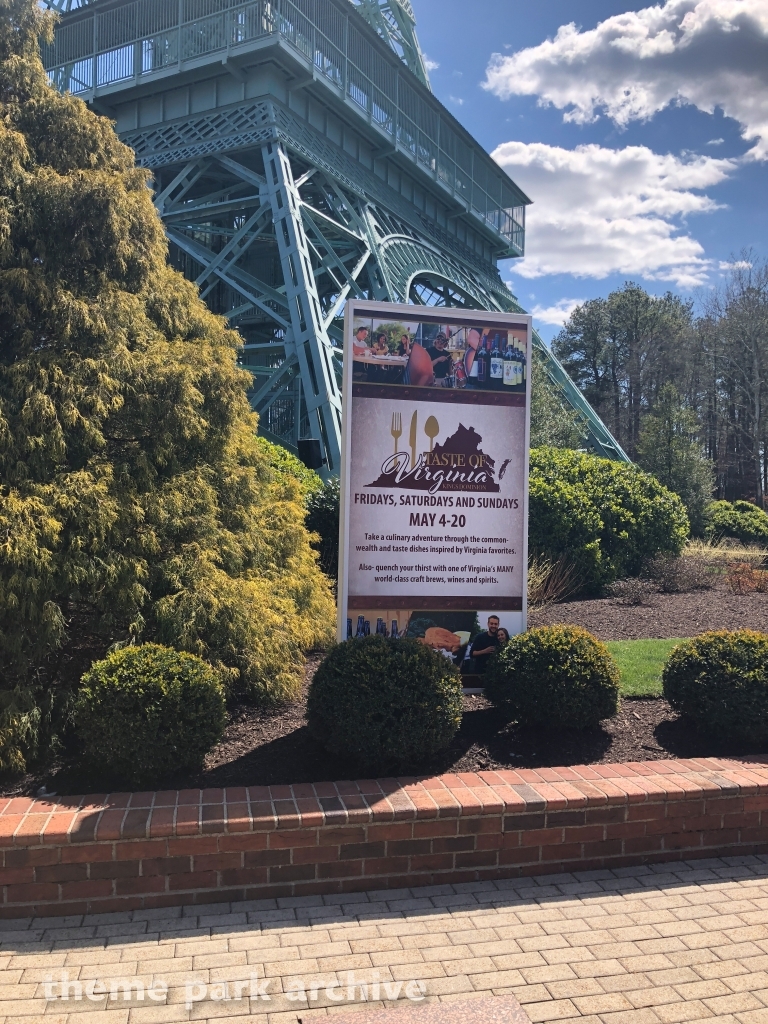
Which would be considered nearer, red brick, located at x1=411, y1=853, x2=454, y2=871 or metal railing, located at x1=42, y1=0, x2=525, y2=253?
red brick, located at x1=411, y1=853, x2=454, y2=871

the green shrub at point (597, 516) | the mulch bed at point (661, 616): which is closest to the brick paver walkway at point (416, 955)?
the mulch bed at point (661, 616)

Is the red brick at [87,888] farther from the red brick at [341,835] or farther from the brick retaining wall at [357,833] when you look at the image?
the red brick at [341,835]

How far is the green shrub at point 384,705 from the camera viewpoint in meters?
4.29

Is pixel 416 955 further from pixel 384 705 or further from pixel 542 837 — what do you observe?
pixel 384 705

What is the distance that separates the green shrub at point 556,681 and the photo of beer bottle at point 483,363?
1.90 metres

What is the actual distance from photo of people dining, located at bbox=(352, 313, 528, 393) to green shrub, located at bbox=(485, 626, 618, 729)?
1.90 meters

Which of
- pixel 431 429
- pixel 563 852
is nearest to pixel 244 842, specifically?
pixel 563 852

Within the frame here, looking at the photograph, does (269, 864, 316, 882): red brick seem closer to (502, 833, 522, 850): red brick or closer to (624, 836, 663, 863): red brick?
(502, 833, 522, 850): red brick

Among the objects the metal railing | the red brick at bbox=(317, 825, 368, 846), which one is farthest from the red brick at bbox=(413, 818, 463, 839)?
the metal railing

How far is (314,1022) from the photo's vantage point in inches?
107

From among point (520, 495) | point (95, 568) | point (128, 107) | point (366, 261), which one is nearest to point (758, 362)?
point (366, 261)

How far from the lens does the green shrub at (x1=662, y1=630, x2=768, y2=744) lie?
4.89 metres

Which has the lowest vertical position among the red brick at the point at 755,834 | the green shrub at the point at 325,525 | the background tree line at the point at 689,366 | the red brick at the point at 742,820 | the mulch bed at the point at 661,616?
the red brick at the point at 755,834

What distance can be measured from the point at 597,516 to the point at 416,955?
900 centimetres
